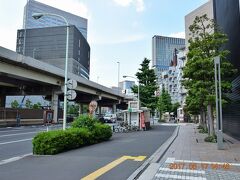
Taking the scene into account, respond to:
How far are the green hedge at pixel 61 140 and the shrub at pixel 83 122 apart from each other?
0.28 m

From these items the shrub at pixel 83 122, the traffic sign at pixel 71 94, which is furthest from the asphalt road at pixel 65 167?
the shrub at pixel 83 122

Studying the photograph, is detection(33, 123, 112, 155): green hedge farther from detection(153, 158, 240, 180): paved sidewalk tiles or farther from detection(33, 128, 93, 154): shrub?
detection(153, 158, 240, 180): paved sidewalk tiles

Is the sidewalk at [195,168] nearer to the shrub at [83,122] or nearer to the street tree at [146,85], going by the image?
→ the shrub at [83,122]

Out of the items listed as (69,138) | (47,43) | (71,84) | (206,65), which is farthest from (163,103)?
(69,138)

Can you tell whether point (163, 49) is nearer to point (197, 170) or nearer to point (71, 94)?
point (71, 94)

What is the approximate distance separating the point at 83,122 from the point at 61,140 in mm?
3370

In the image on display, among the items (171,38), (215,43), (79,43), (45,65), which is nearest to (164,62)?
(171,38)

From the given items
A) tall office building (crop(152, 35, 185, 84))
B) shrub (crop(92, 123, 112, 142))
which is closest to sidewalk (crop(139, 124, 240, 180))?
shrub (crop(92, 123, 112, 142))

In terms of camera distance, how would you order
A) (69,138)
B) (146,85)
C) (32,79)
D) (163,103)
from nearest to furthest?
(69,138), (32,79), (146,85), (163,103)

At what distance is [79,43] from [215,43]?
4935cm

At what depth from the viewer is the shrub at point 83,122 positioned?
14723 mm

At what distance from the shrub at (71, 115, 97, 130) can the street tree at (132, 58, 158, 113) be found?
3128 cm

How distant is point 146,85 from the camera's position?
4628 centimetres

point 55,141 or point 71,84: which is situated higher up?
point 71,84
